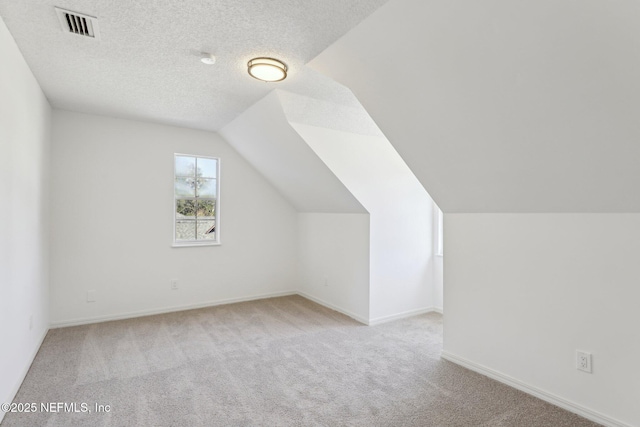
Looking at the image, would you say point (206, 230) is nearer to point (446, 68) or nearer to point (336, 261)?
point (336, 261)

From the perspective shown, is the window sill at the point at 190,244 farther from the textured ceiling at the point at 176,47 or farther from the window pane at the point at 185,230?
the textured ceiling at the point at 176,47

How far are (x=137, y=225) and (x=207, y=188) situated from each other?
1014 millimetres

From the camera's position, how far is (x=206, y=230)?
15.4 feet

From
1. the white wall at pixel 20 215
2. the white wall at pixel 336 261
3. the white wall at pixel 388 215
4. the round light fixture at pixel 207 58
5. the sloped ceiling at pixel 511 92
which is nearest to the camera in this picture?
the sloped ceiling at pixel 511 92

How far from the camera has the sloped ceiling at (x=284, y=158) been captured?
3494 mm

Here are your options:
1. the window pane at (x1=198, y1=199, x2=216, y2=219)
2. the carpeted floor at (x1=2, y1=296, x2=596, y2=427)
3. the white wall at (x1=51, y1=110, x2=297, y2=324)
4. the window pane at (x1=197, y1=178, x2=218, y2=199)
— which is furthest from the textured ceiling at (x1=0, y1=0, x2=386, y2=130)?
the carpeted floor at (x1=2, y1=296, x2=596, y2=427)

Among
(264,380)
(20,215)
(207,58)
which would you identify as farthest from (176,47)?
(264,380)

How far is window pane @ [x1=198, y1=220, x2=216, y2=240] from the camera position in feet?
15.3

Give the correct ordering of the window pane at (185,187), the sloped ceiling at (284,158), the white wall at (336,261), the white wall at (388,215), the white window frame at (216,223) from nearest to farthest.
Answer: the sloped ceiling at (284,158) < the white wall at (388,215) < the white wall at (336,261) < the white window frame at (216,223) < the window pane at (185,187)

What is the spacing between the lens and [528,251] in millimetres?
2416

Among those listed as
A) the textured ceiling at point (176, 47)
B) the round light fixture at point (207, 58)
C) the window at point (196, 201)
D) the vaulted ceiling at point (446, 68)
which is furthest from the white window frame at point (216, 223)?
the round light fixture at point (207, 58)

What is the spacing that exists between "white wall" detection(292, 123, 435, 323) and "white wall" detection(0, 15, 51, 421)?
2.34 m

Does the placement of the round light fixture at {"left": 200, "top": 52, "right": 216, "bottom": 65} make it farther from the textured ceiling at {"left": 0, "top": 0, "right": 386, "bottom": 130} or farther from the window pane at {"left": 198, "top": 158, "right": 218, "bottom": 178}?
the window pane at {"left": 198, "top": 158, "right": 218, "bottom": 178}

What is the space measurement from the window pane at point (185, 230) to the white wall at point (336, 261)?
158cm
